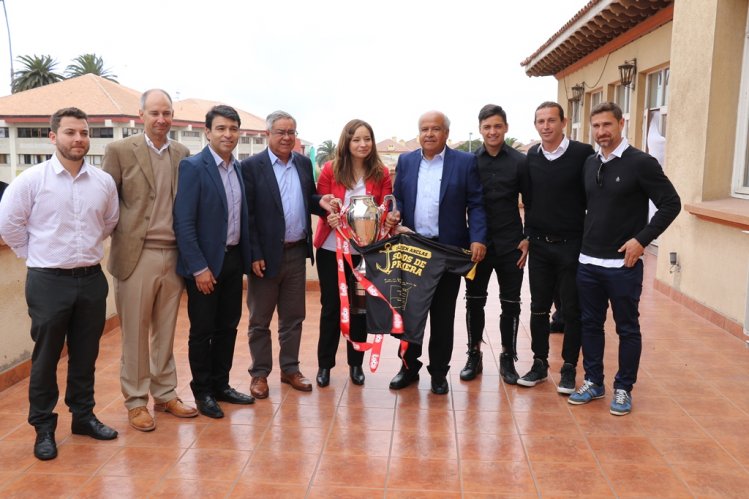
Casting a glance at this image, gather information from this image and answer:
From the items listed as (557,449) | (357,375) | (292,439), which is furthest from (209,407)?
(557,449)

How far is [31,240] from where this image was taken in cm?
351

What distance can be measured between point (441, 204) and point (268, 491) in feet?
6.89

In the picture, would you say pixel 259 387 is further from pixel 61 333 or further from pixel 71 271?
pixel 71 271

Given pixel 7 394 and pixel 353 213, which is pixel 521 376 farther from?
pixel 7 394

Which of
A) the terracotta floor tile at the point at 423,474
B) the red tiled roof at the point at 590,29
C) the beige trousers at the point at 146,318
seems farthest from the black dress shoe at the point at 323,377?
the red tiled roof at the point at 590,29

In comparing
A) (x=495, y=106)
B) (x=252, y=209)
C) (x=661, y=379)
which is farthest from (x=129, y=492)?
(x=661, y=379)

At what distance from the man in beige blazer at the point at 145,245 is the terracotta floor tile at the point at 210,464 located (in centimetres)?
48

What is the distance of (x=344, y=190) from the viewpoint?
448cm

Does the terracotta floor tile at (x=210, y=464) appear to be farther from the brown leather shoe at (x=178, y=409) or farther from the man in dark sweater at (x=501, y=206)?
the man in dark sweater at (x=501, y=206)

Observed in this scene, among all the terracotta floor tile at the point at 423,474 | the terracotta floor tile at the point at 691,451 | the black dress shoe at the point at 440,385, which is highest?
the black dress shoe at the point at 440,385

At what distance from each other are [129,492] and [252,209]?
183 centimetres

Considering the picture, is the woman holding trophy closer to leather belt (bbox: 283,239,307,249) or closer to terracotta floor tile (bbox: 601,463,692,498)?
leather belt (bbox: 283,239,307,249)

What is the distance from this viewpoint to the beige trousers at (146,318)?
3.88 metres

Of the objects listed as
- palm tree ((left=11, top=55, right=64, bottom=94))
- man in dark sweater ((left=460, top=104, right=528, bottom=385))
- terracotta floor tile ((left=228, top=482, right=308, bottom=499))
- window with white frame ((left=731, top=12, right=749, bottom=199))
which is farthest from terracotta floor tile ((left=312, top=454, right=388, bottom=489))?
palm tree ((left=11, top=55, right=64, bottom=94))
